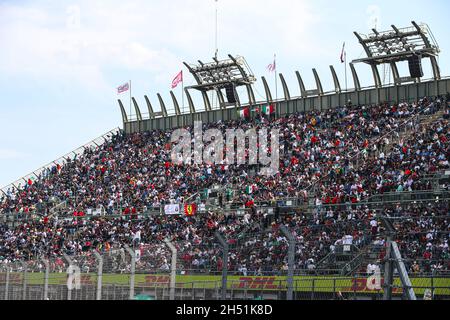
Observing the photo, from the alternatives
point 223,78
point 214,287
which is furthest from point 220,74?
point 214,287

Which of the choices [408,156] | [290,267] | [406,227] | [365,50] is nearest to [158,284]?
[290,267]

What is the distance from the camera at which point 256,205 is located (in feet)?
132

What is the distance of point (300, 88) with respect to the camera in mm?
52938

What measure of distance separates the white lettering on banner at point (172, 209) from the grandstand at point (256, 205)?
0.16 meters

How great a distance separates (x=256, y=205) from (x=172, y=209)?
20.0 feet

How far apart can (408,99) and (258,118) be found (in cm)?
1055

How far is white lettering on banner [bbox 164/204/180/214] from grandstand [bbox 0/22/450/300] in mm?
163

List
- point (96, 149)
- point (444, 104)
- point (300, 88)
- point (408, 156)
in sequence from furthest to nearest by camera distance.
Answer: point (96, 149), point (300, 88), point (444, 104), point (408, 156)

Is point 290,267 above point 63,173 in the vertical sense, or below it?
below

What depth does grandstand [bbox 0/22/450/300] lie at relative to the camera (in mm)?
17125

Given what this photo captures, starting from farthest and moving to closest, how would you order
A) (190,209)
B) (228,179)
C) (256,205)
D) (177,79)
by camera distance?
(177,79) → (228,179) → (190,209) → (256,205)

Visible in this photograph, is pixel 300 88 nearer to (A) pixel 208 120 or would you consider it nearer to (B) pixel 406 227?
(A) pixel 208 120

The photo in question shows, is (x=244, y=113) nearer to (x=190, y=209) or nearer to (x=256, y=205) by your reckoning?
(x=190, y=209)

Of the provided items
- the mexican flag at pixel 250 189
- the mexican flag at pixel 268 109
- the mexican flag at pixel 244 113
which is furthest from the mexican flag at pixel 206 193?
the mexican flag at pixel 244 113
